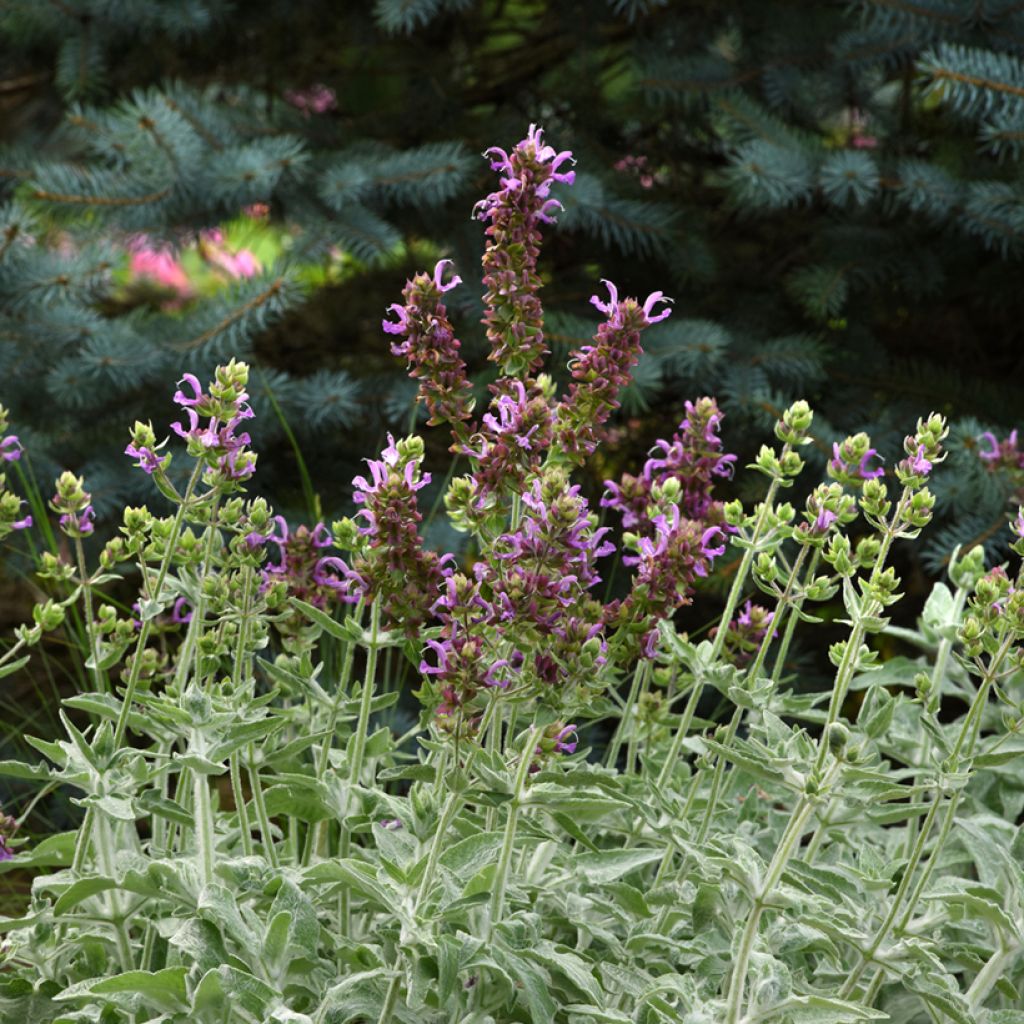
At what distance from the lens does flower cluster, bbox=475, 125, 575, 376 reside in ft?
4.83

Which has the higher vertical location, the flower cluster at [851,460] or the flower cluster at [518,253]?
the flower cluster at [518,253]

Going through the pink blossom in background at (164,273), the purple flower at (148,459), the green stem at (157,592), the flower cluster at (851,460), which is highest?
the flower cluster at (851,460)

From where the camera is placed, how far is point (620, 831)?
1.76 metres

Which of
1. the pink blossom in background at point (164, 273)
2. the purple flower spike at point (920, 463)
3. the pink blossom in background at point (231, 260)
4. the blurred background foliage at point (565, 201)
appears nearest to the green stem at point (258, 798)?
the purple flower spike at point (920, 463)

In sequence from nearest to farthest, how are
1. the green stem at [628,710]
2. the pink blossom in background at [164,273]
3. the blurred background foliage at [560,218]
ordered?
the green stem at [628,710] → the blurred background foliage at [560,218] → the pink blossom in background at [164,273]

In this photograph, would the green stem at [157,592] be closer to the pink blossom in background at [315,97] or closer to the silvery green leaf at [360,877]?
the silvery green leaf at [360,877]

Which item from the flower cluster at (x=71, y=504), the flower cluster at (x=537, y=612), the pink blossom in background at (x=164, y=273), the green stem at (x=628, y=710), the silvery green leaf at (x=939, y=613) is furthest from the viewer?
the pink blossom in background at (x=164, y=273)

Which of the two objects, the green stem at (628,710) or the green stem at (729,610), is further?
the green stem at (628,710)

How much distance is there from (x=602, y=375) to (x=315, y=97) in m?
2.50

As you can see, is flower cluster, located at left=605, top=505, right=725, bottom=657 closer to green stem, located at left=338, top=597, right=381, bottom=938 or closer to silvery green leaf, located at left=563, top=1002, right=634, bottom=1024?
green stem, located at left=338, top=597, right=381, bottom=938

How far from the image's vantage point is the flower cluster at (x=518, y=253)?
1.47 metres

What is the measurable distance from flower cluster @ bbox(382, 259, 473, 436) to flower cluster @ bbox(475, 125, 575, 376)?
5 centimetres

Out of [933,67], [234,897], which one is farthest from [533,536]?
[933,67]

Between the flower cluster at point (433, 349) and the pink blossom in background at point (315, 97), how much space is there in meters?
2.36
